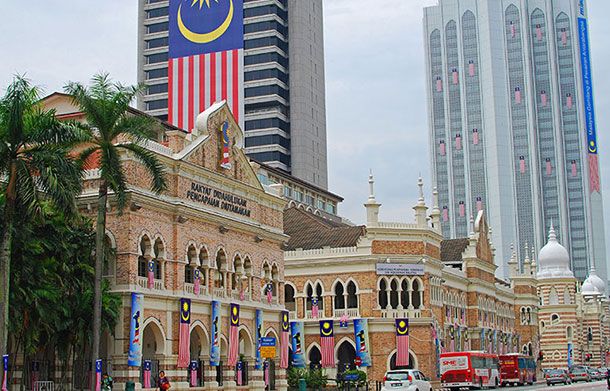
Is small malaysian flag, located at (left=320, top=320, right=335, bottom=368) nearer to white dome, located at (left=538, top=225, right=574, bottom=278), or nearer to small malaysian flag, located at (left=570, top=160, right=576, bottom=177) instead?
white dome, located at (left=538, top=225, right=574, bottom=278)

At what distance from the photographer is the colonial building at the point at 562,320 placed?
104 metres

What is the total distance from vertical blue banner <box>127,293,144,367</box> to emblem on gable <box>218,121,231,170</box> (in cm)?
958

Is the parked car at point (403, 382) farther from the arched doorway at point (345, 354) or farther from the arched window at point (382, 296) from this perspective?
the arched window at point (382, 296)

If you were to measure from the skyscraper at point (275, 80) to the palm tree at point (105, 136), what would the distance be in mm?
77428

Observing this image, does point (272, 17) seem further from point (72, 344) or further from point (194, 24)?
point (72, 344)

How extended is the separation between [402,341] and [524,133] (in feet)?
346

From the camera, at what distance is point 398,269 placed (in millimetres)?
59531

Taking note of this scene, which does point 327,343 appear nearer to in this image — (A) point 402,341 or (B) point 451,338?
(A) point 402,341

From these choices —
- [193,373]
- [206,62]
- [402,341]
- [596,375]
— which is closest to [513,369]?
[402,341]

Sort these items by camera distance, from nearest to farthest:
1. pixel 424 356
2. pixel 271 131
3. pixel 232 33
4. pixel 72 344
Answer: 1. pixel 72 344
2. pixel 424 356
3. pixel 232 33
4. pixel 271 131

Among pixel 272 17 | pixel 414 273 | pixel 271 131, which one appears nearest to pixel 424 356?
pixel 414 273

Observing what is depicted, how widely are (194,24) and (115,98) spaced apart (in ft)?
214

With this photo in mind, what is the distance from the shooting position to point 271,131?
11188 cm

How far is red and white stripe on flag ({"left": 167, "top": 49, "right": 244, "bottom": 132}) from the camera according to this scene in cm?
9369
